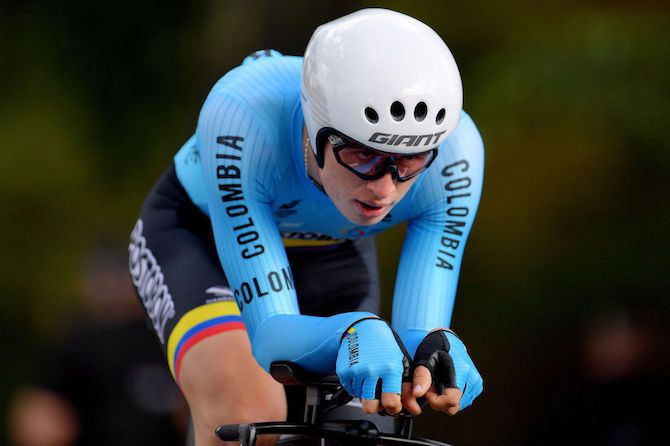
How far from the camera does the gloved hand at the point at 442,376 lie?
293cm

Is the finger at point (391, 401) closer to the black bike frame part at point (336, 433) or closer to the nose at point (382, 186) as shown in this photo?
the black bike frame part at point (336, 433)

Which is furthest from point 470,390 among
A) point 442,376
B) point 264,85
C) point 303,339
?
point 264,85

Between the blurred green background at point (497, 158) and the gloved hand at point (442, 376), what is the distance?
9.46 feet

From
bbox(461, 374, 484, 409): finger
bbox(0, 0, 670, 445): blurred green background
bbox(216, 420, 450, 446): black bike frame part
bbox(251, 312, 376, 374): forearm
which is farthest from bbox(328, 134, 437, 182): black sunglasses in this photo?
bbox(0, 0, 670, 445): blurred green background

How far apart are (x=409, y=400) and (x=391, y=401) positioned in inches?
2.9

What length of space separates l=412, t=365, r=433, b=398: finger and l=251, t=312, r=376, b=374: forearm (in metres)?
0.23

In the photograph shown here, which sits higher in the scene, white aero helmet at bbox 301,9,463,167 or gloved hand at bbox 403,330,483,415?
white aero helmet at bbox 301,9,463,167

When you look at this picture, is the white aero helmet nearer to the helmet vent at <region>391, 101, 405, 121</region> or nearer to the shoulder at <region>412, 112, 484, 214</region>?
the helmet vent at <region>391, 101, 405, 121</region>

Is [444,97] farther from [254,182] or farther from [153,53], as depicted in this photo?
[153,53]

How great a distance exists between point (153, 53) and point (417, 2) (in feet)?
4.86

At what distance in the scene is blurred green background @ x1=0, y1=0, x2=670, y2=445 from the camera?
19.3 ft

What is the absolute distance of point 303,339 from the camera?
10.6ft

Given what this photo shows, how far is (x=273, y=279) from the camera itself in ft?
11.6

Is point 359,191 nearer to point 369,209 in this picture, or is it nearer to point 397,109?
point 369,209
